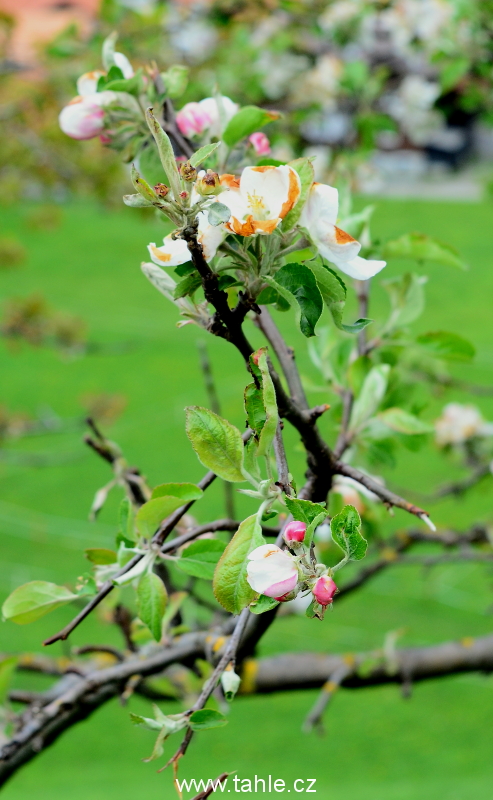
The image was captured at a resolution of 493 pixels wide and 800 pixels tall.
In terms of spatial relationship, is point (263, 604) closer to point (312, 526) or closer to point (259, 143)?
point (312, 526)

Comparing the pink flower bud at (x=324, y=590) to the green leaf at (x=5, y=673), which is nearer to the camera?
the pink flower bud at (x=324, y=590)

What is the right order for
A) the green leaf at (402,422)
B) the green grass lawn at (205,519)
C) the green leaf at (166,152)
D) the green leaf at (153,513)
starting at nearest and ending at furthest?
the green leaf at (166,152), the green leaf at (153,513), the green leaf at (402,422), the green grass lawn at (205,519)

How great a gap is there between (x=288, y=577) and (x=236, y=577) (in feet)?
0.10

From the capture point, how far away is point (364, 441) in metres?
0.44

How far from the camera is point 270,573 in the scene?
9.6 inches

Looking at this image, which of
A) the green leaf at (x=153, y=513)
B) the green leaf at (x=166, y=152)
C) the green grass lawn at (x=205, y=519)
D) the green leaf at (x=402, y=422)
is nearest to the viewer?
the green leaf at (x=166, y=152)

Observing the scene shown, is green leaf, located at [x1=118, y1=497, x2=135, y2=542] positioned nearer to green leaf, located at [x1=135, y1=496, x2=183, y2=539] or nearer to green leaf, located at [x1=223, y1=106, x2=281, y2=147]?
green leaf, located at [x1=135, y1=496, x2=183, y2=539]

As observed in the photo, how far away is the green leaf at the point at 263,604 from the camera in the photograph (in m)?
0.26

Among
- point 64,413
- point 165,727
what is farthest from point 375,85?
point 64,413

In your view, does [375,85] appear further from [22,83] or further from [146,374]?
[146,374]

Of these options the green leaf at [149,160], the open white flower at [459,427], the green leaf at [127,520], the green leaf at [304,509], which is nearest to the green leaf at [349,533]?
the green leaf at [304,509]

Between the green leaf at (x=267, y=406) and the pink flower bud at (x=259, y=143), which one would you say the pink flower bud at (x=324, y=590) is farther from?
the pink flower bud at (x=259, y=143)

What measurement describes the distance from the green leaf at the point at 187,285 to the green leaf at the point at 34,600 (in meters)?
0.15

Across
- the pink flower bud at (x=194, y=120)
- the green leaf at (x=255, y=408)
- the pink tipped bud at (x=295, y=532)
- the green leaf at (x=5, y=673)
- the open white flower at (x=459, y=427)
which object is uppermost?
the pink flower bud at (x=194, y=120)
